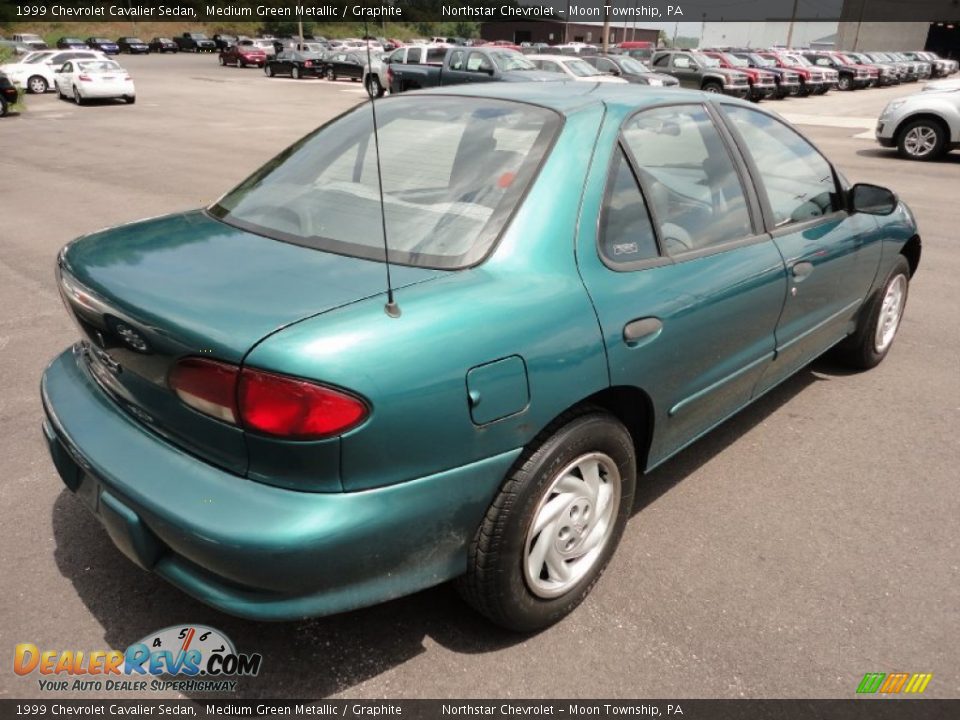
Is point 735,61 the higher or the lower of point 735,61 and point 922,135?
the higher

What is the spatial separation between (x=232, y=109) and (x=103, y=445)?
20.8 m

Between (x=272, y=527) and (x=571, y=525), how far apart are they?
993 mm

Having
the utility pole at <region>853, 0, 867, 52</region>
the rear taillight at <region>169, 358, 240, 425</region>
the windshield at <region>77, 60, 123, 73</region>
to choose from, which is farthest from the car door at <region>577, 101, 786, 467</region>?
the utility pole at <region>853, 0, 867, 52</region>

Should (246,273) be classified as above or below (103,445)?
above

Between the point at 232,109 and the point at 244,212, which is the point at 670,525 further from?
the point at 232,109

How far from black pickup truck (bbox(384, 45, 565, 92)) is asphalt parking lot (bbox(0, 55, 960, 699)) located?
14.9 metres

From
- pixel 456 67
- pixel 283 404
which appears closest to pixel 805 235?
pixel 283 404

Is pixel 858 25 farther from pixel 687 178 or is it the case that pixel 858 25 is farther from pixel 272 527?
pixel 272 527

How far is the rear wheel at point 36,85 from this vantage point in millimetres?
25667

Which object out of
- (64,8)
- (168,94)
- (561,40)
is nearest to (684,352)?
(168,94)

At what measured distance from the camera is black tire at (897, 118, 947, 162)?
12797 millimetres

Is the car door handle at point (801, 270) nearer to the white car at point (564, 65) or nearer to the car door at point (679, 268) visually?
the car door at point (679, 268)

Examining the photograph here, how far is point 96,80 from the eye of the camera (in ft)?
69.3

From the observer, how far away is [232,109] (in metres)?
20.7
